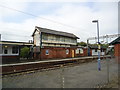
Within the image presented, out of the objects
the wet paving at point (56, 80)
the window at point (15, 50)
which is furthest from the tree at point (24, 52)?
the wet paving at point (56, 80)

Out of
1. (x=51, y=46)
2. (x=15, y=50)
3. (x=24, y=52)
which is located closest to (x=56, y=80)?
(x=24, y=52)

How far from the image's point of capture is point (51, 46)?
32.8 m

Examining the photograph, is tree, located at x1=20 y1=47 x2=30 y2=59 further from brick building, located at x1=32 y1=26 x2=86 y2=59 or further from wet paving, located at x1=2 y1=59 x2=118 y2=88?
wet paving, located at x1=2 y1=59 x2=118 y2=88

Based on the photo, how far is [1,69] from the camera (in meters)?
12.9

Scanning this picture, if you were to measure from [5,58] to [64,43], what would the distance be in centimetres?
2034

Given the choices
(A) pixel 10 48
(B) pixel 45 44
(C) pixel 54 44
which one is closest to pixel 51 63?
(A) pixel 10 48

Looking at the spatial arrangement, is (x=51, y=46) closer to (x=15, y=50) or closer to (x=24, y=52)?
(x=24, y=52)

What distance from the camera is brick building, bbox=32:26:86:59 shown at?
84.2ft

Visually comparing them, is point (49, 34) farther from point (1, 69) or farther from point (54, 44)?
point (1, 69)

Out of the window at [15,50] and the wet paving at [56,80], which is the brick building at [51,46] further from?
the wet paving at [56,80]

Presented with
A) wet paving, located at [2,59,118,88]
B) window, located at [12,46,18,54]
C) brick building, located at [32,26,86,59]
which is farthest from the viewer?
brick building, located at [32,26,86,59]

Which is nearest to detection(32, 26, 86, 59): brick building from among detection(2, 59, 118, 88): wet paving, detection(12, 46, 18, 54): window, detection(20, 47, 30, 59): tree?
detection(20, 47, 30, 59): tree

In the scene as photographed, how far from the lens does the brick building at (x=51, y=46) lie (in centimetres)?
2566

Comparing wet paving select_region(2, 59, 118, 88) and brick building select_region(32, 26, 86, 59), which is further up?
brick building select_region(32, 26, 86, 59)
